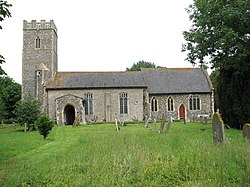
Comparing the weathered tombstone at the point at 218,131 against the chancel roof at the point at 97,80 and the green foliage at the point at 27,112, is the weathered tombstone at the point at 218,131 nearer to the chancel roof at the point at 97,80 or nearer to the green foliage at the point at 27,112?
the green foliage at the point at 27,112

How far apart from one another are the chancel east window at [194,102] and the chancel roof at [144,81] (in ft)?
3.00

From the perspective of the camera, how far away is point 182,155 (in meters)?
8.05

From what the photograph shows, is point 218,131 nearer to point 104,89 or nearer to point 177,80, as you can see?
point 104,89

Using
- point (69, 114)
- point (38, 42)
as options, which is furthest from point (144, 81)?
point (38, 42)

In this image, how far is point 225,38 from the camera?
15875mm

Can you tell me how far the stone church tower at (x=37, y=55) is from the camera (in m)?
39.2

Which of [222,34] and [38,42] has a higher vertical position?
[38,42]

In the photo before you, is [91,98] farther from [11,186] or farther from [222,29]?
[11,186]

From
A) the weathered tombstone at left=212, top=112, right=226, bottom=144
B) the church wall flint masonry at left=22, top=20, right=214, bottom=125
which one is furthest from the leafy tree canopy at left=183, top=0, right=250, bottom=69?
the church wall flint masonry at left=22, top=20, right=214, bottom=125

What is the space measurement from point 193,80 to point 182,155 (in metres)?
32.9

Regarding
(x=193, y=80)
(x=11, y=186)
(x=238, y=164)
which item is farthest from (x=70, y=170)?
(x=193, y=80)

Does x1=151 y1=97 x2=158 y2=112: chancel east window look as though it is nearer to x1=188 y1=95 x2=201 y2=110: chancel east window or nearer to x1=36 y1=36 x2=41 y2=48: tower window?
x1=188 y1=95 x2=201 y2=110: chancel east window

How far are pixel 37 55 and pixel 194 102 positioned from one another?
22.3 meters

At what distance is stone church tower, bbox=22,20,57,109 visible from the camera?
39188 mm
